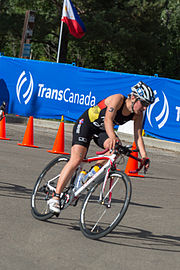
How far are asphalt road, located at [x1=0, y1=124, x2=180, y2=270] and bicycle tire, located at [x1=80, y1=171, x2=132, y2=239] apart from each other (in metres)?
0.12

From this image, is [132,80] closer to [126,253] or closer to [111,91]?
[111,91]

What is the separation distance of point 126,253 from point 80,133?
1.52 metres

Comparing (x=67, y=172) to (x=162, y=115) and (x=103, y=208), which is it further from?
(x=162, y=115)

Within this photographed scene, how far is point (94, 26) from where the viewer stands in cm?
3547

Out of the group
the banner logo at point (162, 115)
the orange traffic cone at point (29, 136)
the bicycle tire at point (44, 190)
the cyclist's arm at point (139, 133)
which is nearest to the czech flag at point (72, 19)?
the banner logo at point (162, 115)

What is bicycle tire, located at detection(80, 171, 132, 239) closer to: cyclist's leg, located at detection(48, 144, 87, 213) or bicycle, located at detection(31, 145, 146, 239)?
bicycle, located at detection(31, 145, 146, 239)

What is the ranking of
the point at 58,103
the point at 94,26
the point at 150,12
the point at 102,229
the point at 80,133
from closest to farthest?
the point at 102,229 < the point at 80,133 < the point at 58,103 < the point at 94,26 < the point at 150,12

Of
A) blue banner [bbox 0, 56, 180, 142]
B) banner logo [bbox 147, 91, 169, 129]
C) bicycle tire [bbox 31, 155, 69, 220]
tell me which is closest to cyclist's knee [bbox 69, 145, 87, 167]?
bicycle tire [bbox 31, 155, 69, 220]

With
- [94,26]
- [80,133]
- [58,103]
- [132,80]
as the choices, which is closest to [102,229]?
[80,133]

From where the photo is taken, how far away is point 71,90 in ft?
63.4

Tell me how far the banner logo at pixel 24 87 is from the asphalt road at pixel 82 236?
996 cm

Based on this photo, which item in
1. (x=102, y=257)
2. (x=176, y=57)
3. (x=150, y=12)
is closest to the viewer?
(x=102, y=257)

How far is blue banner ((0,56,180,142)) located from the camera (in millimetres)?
16953

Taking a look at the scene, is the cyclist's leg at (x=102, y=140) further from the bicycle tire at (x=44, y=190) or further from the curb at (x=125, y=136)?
the curb at (x=125, y=136)
